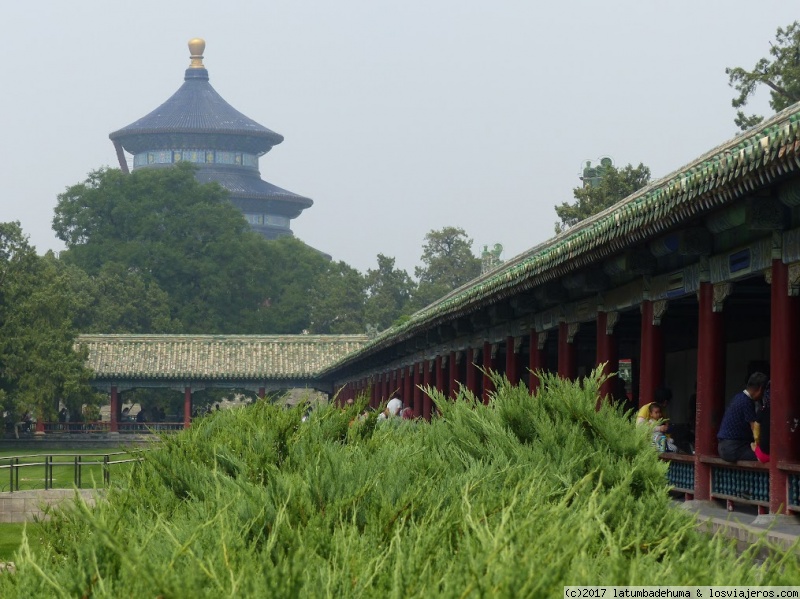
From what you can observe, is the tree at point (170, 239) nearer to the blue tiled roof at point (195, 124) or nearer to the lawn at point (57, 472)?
the blue tiled roof at point (195, 124)

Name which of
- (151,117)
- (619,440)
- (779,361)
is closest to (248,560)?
(619,440)

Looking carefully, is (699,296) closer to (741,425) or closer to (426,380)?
(741,425)

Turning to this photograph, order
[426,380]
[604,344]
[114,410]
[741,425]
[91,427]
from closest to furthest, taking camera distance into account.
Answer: [741,425], [604,344], [426,380], [91,427], [114,410]

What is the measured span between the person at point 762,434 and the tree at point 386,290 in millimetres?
83764

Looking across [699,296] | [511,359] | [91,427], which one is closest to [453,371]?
[511,359]

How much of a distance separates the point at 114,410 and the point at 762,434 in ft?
176

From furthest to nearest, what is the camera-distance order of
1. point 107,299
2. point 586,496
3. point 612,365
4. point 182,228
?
point 182,228 < point 107,299 < point 612,365 < point 586,496

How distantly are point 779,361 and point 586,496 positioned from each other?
5.19 m

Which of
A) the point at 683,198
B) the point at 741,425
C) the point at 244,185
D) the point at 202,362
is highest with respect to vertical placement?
the point at 244,185

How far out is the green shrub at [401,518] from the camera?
20.3 ft

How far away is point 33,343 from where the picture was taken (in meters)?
56.1

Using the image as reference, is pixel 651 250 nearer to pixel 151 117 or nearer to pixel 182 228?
A: pixel 182 228

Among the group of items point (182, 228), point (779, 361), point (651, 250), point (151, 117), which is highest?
point (151, 117)

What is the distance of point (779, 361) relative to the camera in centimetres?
1432
